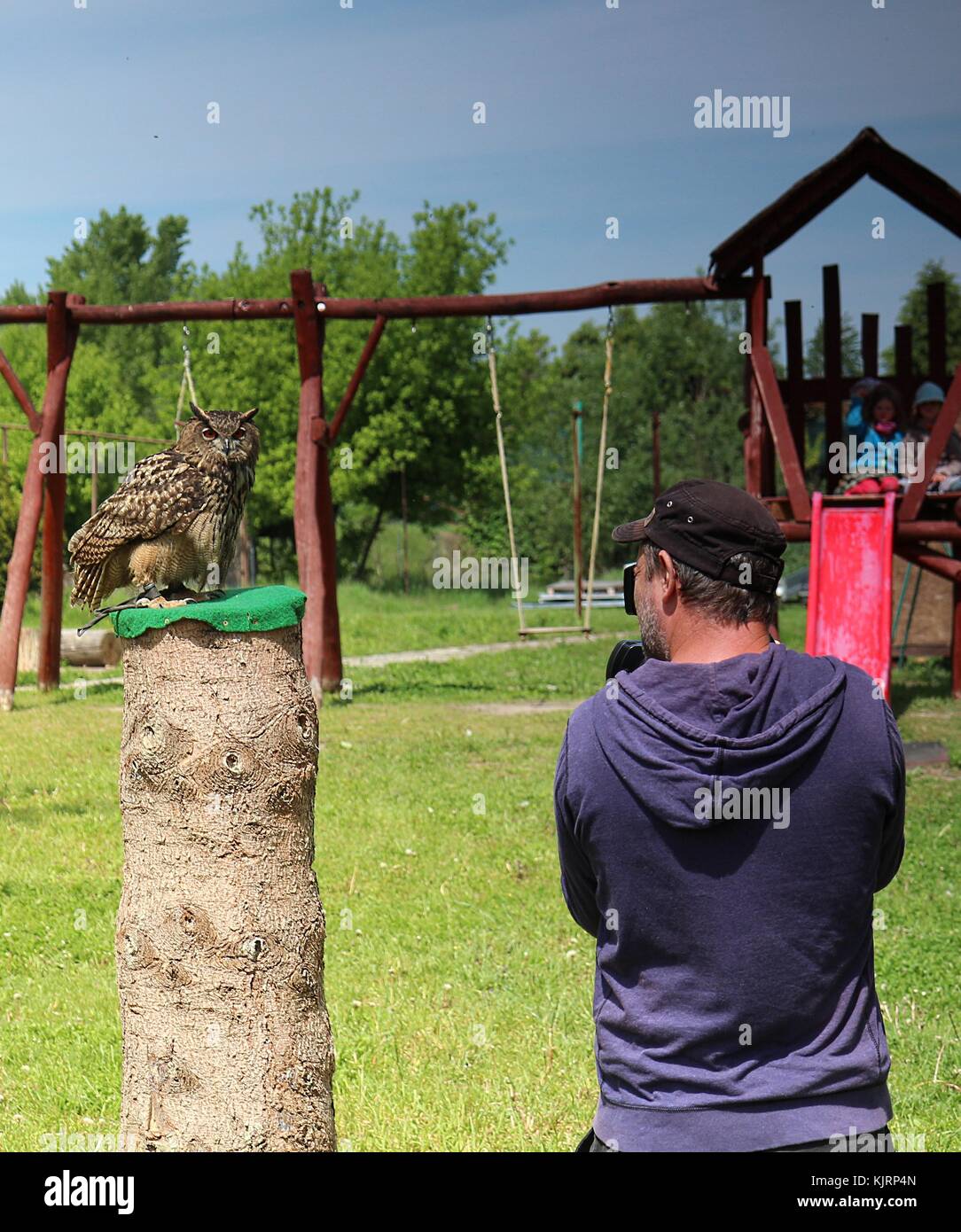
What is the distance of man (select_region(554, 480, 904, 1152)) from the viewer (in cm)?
213

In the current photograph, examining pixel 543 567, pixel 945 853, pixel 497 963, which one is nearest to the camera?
pixel 497 963

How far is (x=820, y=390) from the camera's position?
12.4m

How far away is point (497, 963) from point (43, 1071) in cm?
196

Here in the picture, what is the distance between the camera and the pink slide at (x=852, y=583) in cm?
1063

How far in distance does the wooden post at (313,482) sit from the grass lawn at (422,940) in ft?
3.67

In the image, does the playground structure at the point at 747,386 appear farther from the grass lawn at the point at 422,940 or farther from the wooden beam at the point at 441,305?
the grass lawn at the point at 422,940

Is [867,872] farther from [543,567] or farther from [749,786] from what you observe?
[543,567]

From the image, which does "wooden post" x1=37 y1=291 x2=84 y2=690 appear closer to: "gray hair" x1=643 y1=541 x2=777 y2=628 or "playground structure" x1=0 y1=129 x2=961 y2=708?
"playground structure" x1=0 y1=129 x2=961 y2=708

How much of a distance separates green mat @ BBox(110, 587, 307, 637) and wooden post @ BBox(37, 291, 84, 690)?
9.52 m

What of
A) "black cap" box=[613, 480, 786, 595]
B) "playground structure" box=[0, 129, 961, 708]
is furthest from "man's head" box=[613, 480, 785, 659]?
"playground structure" box=[0, 129, 961, 708]

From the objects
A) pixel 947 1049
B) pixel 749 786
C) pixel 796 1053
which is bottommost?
pixel 947 1049

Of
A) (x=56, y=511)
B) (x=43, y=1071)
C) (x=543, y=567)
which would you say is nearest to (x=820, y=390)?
(x=56, y=511)

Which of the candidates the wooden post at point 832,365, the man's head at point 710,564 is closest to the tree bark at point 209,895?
the man's head at point 710,564

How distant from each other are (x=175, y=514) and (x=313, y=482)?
754 cm
